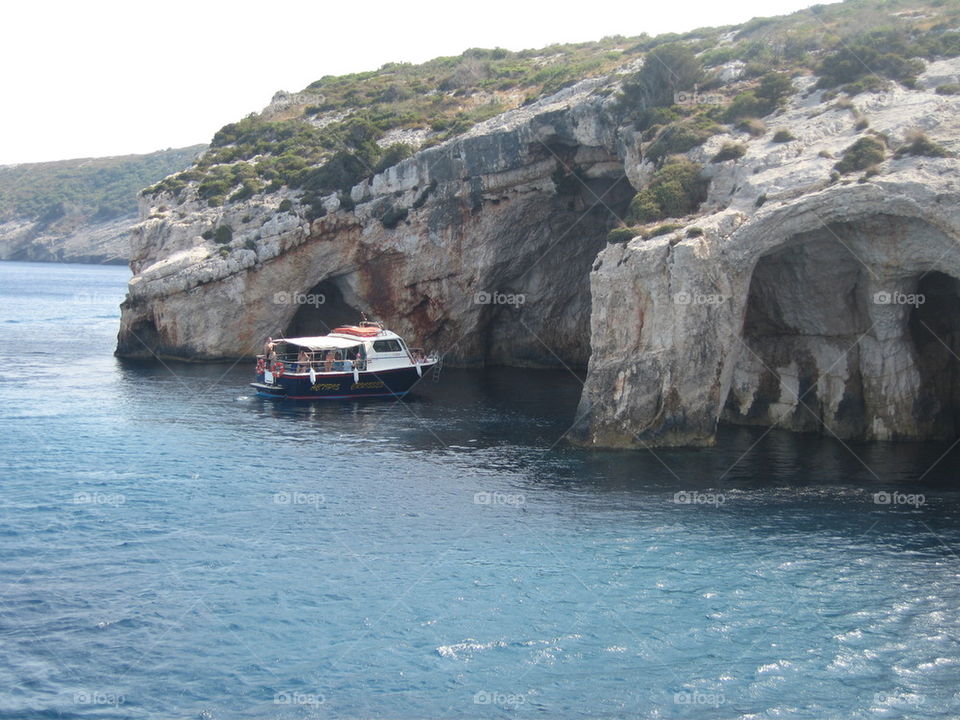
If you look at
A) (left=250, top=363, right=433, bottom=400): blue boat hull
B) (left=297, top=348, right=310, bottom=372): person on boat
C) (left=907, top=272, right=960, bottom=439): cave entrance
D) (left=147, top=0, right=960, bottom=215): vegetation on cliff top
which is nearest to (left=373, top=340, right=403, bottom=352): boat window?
(left=250, top=363, right=433, bottom=400): blue boat hull

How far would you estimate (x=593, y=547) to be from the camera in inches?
1224

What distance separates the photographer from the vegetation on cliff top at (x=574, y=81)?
54.5 metres

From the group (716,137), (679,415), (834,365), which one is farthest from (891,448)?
(716,137)

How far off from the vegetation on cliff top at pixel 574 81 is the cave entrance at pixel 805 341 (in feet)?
33.4

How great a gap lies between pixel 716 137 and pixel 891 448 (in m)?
19.2

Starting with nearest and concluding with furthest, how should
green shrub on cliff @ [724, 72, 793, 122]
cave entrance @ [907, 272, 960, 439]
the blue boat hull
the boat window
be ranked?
cave entrance @ [907, 272, 960, 439] → green shrub on cliff @ [724, 72, 793, 122] → the blue boat hull → the boat window

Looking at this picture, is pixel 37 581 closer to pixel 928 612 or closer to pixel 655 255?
pixel 928 612

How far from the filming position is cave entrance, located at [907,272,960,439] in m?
45.3

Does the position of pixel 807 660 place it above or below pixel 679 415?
below
